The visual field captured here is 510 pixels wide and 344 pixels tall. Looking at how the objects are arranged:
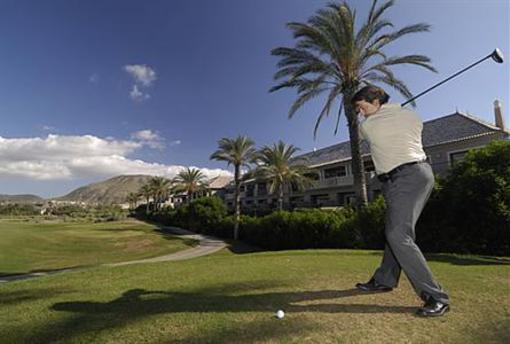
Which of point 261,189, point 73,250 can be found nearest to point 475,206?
point 73,250

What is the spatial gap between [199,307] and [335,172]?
45.4 metres

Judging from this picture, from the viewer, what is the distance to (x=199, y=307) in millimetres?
3486

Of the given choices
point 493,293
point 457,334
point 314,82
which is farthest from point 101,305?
point 314,82

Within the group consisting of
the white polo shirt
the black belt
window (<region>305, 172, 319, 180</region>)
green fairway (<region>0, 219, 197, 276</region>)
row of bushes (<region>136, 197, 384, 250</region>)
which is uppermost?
window (<region>305, 172, 319, 180</region>)

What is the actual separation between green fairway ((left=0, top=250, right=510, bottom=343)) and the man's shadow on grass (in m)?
0.01

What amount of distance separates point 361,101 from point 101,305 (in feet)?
12.4

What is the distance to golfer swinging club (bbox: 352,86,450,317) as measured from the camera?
3131mm

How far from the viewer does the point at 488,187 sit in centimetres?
1172

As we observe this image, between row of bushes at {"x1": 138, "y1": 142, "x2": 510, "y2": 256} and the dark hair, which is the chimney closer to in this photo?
row of bushes at {"x1": 138, "y1": 142, "x2": 510, "y2": 256}

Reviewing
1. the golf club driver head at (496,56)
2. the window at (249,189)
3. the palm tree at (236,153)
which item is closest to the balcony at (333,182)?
the palm tree at (236,153)

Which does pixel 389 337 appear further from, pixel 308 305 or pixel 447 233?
pixel 447 233

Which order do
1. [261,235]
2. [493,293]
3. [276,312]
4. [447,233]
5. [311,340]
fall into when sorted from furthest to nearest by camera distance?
[261,235]
[447,233]
[493,293]
[276,312]
[311,340]

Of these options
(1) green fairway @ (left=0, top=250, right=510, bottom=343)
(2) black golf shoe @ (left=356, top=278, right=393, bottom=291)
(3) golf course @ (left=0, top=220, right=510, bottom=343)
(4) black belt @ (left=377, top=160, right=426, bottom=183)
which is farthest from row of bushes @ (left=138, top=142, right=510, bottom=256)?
(4) black belt @ (left=377, top=160, right=426, bottom=183)

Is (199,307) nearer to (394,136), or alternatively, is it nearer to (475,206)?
(394,136)
